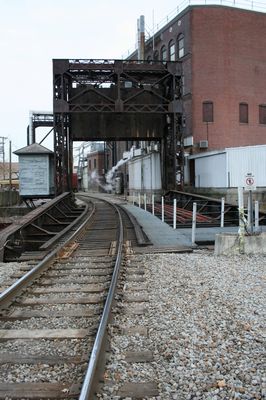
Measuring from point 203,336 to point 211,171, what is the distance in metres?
28.9

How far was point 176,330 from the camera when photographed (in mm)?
5270

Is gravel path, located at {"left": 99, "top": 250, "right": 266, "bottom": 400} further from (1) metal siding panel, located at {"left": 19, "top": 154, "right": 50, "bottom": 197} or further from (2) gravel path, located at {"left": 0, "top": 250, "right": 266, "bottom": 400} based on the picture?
(1) metal siding panel, located at {"left": 19, "top": 154, "right": 50, "bottom": 197}

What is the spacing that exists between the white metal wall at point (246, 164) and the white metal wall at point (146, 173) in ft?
23.8

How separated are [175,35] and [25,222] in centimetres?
3572

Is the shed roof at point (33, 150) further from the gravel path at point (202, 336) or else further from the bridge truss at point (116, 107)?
the gravel path at point (202, 336)

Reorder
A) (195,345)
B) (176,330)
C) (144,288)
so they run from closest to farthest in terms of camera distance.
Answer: (195,345), (176,330), (144,288)

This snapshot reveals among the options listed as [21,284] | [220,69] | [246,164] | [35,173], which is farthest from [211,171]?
[21,284]

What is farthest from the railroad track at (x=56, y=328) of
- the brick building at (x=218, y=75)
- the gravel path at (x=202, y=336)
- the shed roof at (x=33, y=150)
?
the brick building at (x=218, y=75)

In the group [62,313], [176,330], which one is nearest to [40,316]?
[62,313]

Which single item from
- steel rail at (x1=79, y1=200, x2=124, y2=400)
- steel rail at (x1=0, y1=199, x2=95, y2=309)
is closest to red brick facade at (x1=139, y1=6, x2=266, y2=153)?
steel rail at (x1=0, y1=199, x2=95, y2=309)

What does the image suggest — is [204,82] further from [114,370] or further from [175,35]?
[114,370]

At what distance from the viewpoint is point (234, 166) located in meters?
30.1

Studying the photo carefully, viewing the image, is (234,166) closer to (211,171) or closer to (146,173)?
(211,171)

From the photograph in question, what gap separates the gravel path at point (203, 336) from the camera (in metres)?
3.88
